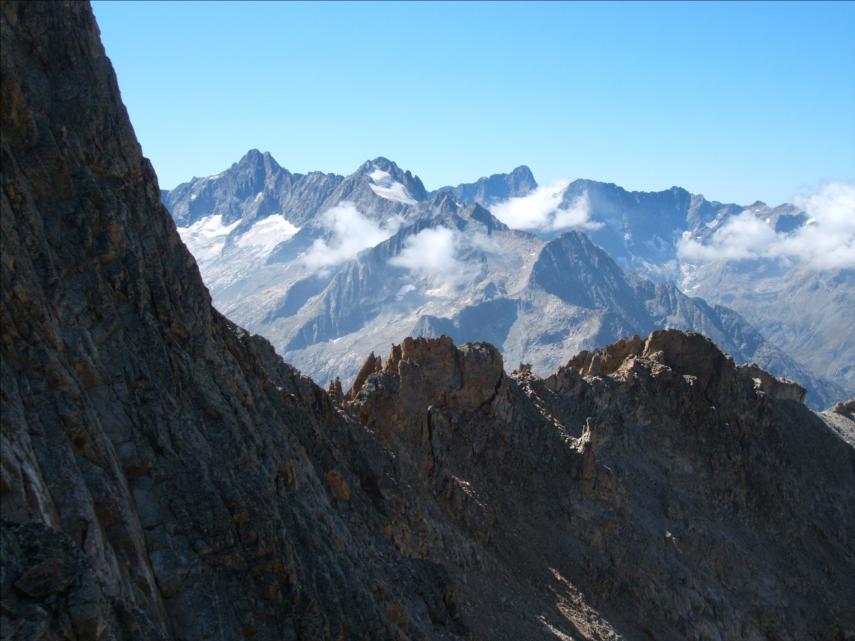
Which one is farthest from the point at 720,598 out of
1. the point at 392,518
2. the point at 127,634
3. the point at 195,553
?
the point at 127,634

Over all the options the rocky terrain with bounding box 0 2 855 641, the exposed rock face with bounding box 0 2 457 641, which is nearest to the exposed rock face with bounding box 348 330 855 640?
the rocky terrain with bounding box 0 2 855 641

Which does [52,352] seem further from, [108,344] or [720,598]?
[720,598]

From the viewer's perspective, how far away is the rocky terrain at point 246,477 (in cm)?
1783

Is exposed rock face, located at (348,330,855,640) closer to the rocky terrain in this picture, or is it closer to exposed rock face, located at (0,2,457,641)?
the rocky terrain

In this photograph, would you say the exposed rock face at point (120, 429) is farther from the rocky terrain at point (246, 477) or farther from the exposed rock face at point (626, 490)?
the exposed rock face at point (626, 490)

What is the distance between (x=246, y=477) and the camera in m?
24.1

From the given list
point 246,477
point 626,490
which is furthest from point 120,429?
point 626,490

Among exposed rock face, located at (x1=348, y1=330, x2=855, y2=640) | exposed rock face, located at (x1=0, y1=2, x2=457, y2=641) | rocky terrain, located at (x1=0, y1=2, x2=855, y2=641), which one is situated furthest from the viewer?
exposed rock face, located at (x1=348, y1=330, x2=855, y2=640)

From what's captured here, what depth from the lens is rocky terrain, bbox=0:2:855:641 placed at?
1783 centimetres

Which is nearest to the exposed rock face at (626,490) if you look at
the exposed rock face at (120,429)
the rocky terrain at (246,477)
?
the rocky terrain at (246,477)

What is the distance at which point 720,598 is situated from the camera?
5759 cm

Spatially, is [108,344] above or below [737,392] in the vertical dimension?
above

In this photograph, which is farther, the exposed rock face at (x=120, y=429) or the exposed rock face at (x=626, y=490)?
the exposed rock face at (x=626, y=490)

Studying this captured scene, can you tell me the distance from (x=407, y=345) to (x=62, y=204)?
110 feet
